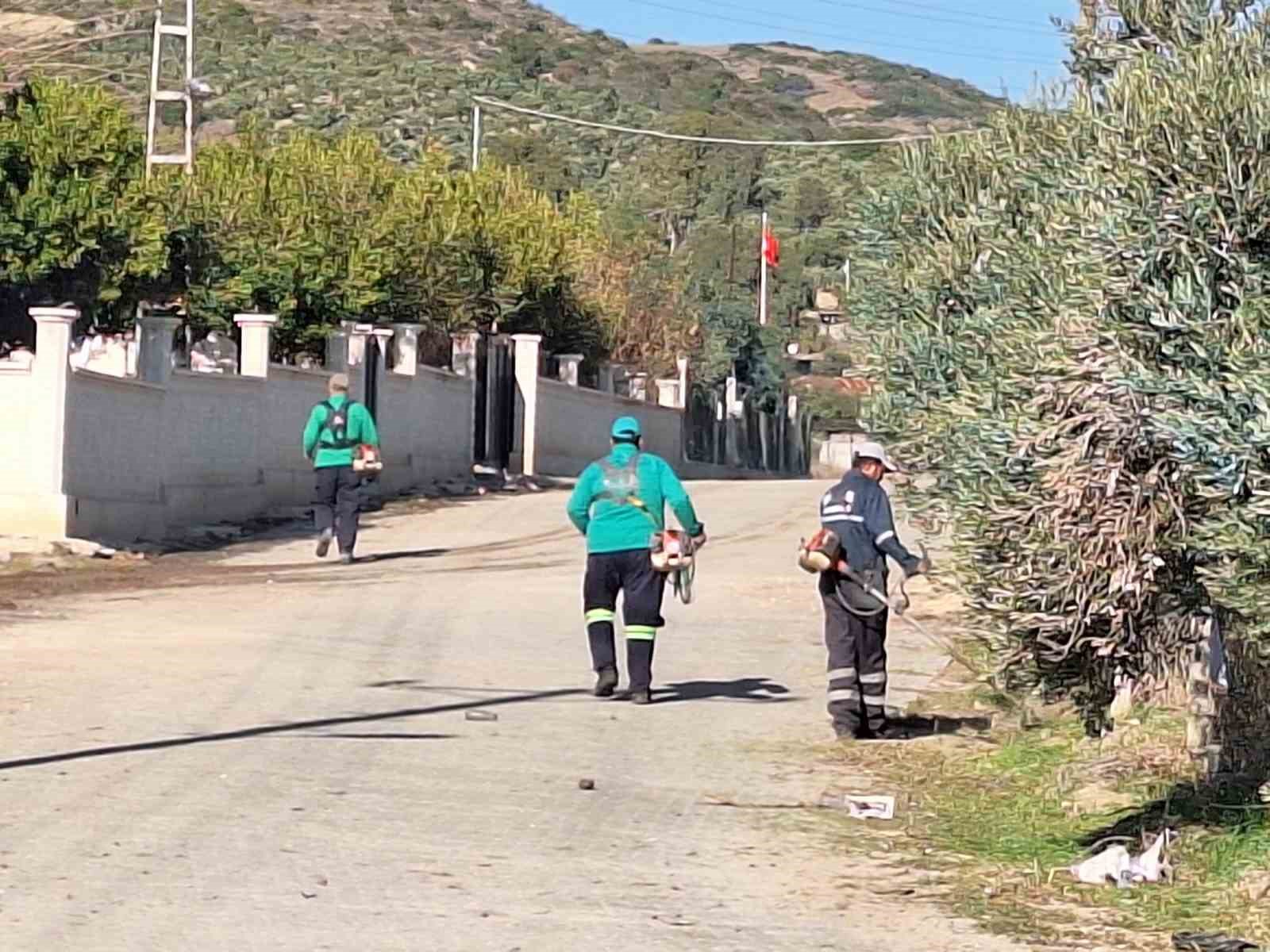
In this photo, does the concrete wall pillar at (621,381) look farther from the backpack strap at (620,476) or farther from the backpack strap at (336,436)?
the backpack strap at (620,476)

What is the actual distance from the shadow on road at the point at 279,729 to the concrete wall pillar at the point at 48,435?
991cm

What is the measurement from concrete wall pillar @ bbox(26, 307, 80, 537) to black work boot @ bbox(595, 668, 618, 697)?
10242 mm

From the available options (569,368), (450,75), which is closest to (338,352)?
(569,368)

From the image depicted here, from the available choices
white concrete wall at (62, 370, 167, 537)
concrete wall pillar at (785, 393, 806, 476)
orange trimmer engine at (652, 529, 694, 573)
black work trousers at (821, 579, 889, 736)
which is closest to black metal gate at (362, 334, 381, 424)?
white concrete wall at (62, 370, 167, 537)

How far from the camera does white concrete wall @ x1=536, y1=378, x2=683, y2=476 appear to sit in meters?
41.6

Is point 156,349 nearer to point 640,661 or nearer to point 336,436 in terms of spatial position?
point 336,436

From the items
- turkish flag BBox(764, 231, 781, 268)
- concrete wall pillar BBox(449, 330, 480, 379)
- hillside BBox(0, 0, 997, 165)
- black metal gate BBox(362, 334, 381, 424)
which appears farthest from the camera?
hillside BBox(0, 0, 997, 165)

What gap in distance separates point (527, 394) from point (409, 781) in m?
30.1

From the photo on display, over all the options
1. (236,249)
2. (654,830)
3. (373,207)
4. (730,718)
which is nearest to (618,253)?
(373,207)

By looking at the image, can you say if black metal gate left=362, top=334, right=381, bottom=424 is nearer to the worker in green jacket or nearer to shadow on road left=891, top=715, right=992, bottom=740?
the worker in green jacket

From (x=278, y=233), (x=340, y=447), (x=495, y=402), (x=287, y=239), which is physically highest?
(x=278, y=233)

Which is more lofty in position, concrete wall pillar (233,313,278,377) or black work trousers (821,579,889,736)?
concrete wall pillar (233,313,278,377)

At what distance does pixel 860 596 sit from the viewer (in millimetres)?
12227

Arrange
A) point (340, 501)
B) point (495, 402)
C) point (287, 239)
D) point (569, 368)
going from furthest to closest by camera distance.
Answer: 1. point (569, 368)
2. point (495, 402)
3. point (287, 239)
4. point (340, 501)
